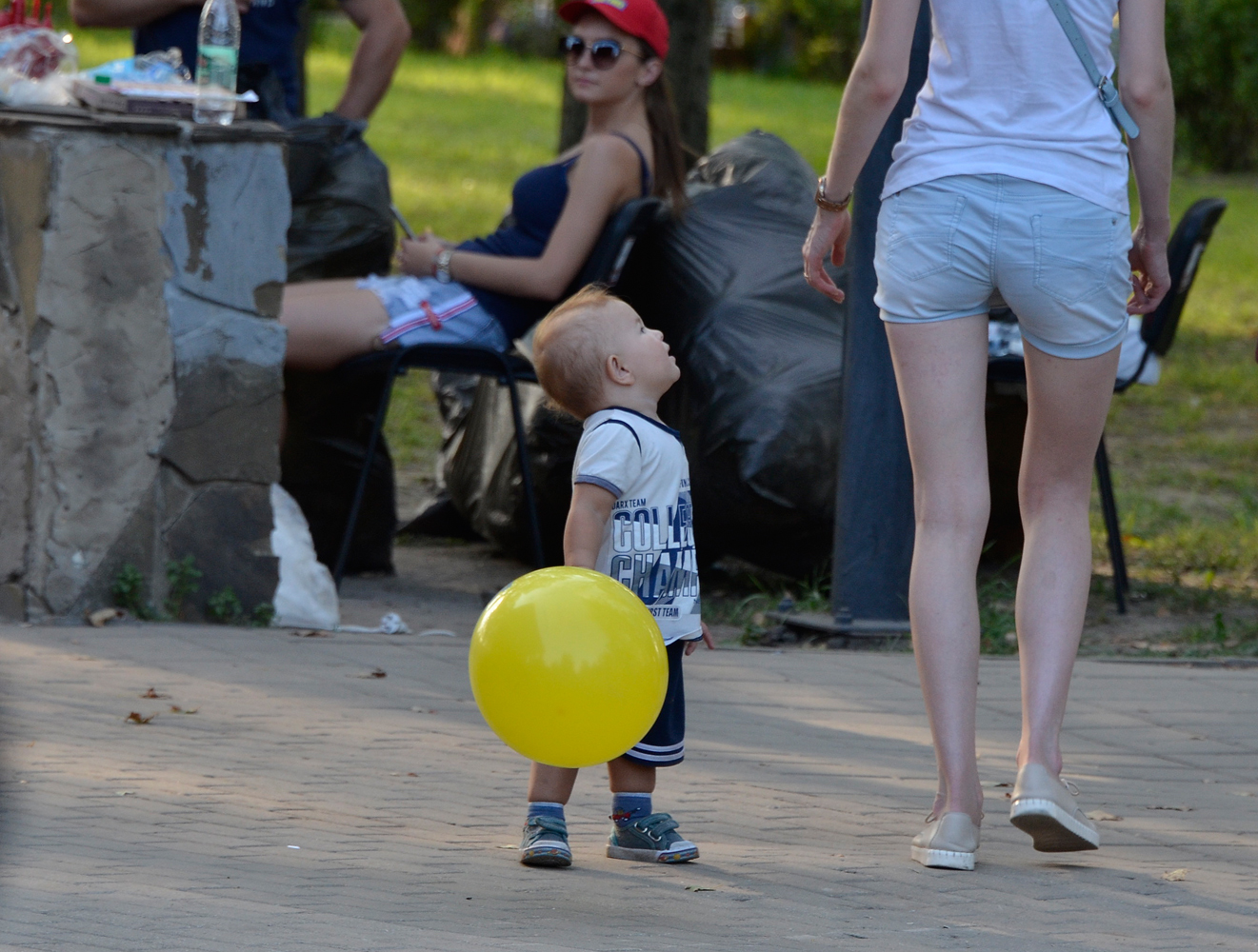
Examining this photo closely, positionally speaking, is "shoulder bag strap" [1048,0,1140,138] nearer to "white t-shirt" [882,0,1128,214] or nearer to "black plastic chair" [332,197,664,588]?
"white t-shirt" [882,0,1128,214]

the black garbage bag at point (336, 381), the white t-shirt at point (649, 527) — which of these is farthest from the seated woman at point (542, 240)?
the white t-shirt at point (649, 527)

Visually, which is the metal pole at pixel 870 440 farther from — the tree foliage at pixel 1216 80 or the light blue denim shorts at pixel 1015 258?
the tree foliage at pixel 1216 80

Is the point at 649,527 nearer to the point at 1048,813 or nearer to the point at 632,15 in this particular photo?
the point at 1048,813

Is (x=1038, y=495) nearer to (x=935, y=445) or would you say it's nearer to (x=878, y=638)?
(x=935, y=445)

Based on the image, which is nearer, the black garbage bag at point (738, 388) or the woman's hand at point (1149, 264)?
the woman's hand at point (1149, 264)

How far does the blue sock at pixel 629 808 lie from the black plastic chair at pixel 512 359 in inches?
80.8

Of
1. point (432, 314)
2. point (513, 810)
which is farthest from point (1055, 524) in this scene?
point (432, 314)

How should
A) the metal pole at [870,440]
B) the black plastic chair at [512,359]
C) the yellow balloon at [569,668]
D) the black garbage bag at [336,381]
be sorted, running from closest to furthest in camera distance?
the yellow balloon at [569,668], the metal pole at [870,440], the black plastic chair at [512,359], the black garbage bag at [336,381]

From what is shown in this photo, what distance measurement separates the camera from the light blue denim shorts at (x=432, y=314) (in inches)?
202

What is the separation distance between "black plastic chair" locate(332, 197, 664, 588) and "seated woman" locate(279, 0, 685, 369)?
5cm

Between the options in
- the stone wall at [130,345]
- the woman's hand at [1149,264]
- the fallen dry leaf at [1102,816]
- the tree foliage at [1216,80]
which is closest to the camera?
the woman's hand at [1149,264]

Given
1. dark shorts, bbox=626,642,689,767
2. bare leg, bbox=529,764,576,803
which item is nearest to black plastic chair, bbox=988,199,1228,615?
dark shorts, bbox=626,642,689,767

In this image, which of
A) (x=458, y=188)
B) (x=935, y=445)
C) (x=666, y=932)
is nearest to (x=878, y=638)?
(x=935, y=445)

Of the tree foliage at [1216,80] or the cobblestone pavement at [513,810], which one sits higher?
the tree foliage at [1216,80]
